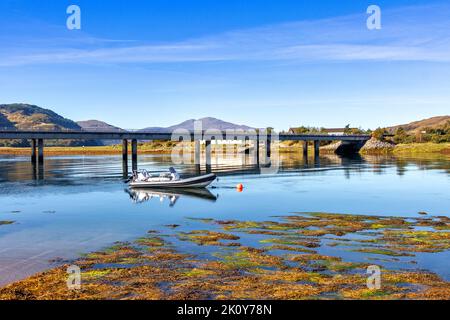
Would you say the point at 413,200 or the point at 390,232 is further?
the point at 413,200

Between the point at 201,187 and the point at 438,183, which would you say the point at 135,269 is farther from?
the point at 438,183

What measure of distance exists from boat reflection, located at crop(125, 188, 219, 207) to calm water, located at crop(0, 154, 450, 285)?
0.12 metres

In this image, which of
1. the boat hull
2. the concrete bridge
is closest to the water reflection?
the concrete bridge

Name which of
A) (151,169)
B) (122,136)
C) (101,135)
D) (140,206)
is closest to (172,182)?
(140,206)

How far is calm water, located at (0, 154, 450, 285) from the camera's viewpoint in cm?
2516

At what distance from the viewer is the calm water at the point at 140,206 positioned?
25.2 metres

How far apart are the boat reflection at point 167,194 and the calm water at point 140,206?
0.39 ft

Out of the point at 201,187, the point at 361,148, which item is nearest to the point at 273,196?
the point at 201,187

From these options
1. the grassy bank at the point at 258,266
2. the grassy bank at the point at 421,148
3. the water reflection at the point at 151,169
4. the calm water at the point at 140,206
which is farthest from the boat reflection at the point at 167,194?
the grassy bank at the point at 421,148

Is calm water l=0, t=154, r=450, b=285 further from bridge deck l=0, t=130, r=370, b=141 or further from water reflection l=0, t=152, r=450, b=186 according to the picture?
bridge deck l=0, t=130, r=370, b=141

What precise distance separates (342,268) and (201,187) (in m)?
37.0

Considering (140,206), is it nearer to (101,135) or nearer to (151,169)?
(151,169)

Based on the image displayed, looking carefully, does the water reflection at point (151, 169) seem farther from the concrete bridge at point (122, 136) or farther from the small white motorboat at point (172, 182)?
the small white motorboat at point (172, 182)
